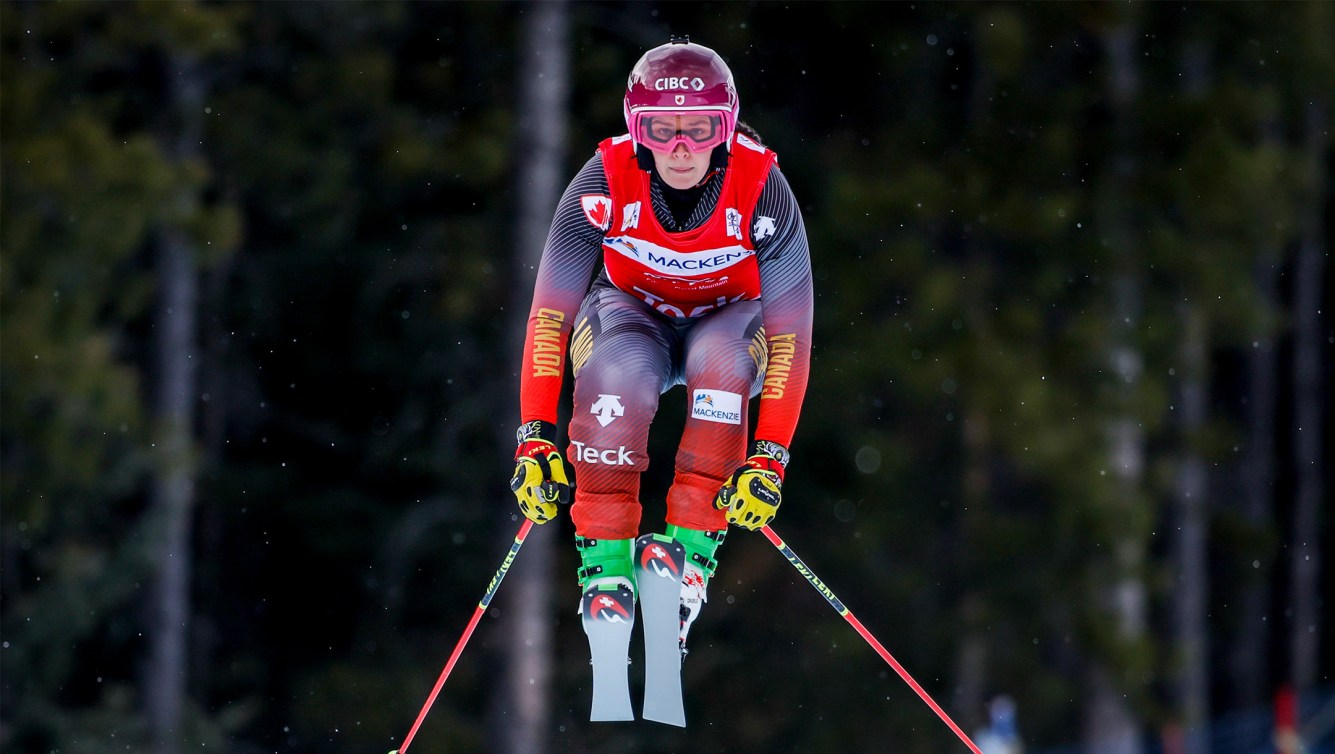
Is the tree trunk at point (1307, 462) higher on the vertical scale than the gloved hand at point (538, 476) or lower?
lower

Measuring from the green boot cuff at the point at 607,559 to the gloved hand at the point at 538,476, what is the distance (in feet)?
0.49

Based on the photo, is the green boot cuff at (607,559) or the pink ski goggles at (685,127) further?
the green boot cuff at (607,559)

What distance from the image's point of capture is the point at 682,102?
493 centimetres

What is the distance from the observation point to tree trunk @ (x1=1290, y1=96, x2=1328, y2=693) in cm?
2178

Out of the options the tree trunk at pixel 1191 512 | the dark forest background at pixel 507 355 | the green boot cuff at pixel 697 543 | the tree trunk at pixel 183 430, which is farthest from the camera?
the tree trunk at pixel 1191 512

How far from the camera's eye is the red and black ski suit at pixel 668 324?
515 cm

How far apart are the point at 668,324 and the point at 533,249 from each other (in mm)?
5557

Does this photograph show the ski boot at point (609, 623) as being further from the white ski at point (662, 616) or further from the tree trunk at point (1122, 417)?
the tree trunk at point (1122, 417)

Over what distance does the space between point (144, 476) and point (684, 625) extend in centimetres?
1022

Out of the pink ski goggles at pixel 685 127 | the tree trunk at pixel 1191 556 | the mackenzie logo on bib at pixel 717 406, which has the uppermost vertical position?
the pink ski goggles at pixel 685 127

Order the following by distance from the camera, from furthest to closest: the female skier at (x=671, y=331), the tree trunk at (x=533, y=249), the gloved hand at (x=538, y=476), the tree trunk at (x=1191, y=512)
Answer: the tree trunk at (x=1191, y=512), the tree trunk at (x=533, y=249), the gloved hand at (x=538, y=476), the female skier at (x=671, y=331)

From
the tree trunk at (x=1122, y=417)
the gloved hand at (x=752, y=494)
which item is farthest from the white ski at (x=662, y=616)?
the tree trunk at (x=1122, y=417)

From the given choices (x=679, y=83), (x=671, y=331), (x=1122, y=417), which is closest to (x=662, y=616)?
(x=671, y=331)

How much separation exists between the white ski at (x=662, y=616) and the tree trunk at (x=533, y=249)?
5.34 metres
